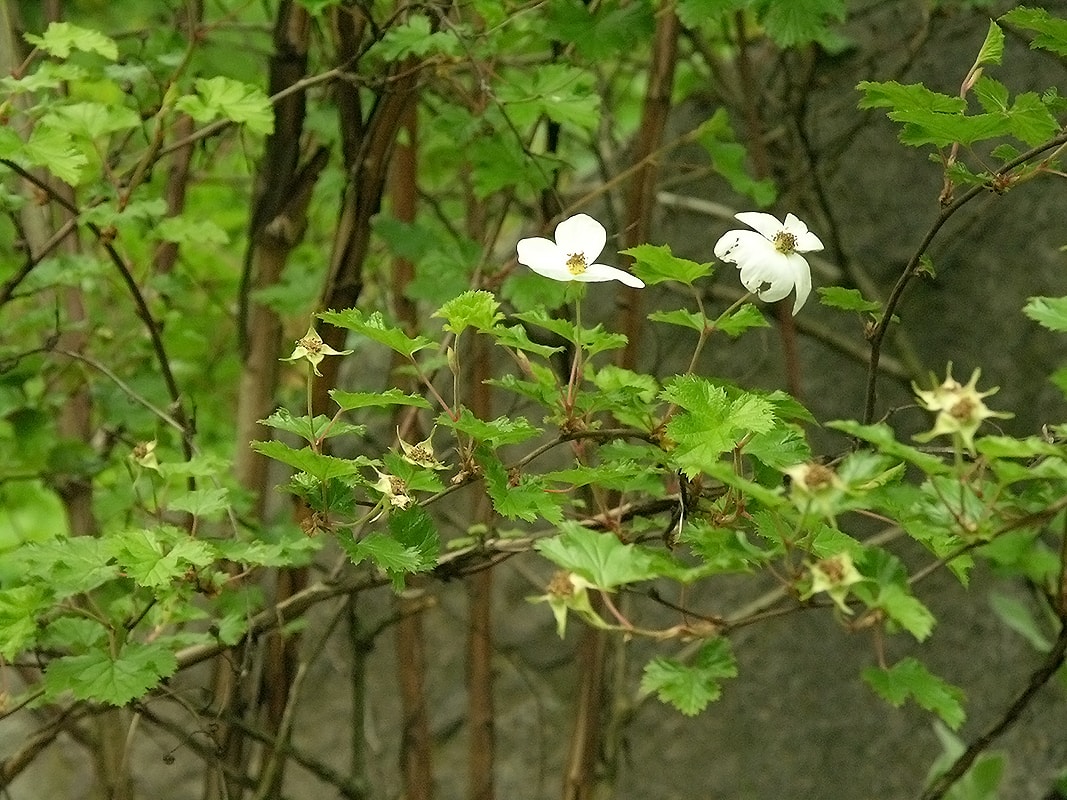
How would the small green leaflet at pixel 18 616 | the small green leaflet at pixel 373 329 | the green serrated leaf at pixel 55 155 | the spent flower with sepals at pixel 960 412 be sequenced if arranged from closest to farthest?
the spent flower with sepals at pixel 960 412, the small green leaflet at pixel 373 329, the small green leaflet at pixel 18 616, the green serrated leaf at pixel 55 155

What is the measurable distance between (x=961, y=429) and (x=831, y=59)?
123cm

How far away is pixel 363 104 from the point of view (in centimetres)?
125

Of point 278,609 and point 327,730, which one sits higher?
point 278,609

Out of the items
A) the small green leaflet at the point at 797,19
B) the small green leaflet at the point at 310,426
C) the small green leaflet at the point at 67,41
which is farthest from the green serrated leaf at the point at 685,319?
the small green leaflet at the point at 67,41

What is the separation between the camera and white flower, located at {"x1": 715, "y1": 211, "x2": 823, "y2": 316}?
675mm

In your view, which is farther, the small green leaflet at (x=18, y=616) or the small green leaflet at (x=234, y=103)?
the small green leaflet at (x=234, y=103)

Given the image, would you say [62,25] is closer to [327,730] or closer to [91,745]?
[91,745]

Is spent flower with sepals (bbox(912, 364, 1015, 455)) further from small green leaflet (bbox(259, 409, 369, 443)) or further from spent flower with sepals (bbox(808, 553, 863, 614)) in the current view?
small green leaflet (bbox(259, 409, 369, 443))

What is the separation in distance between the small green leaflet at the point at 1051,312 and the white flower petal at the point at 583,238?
0.27 meters

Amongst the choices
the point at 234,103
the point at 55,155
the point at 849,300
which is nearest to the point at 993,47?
the point at 849,300

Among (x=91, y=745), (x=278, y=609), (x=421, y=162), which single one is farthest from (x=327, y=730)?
(x=421, y=162)

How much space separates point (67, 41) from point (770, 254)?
68 cm

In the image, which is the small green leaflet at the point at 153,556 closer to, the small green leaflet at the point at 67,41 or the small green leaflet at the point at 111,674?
the small green leaflet at the point at 111,674

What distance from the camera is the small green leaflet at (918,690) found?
27.4 inches
